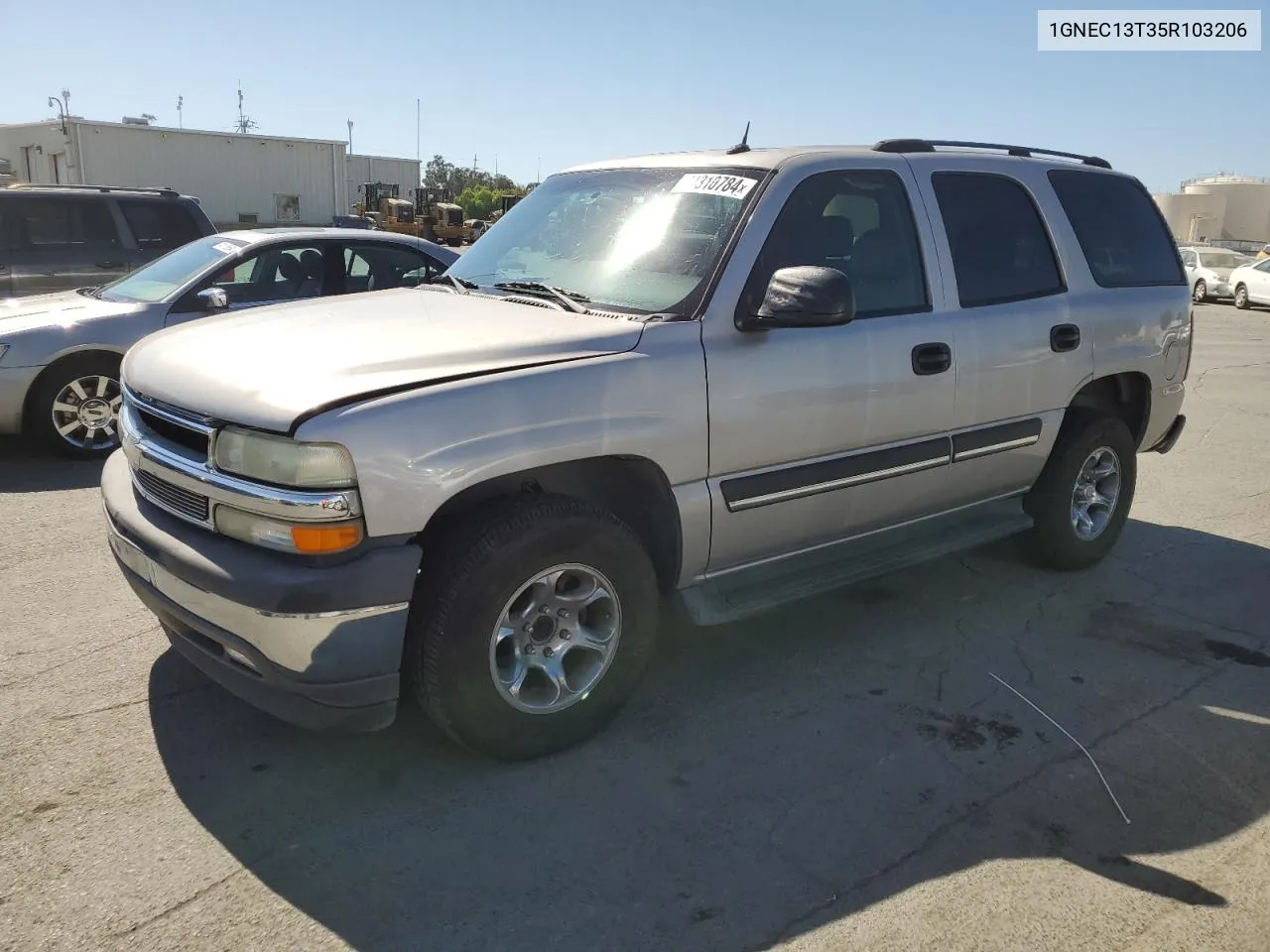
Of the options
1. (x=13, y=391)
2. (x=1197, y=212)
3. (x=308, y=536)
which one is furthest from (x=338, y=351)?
(x=1197, y=212)

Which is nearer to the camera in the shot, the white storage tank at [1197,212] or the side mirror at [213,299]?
the side mirror at [213,299]

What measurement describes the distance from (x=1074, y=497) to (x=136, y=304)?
6.12 meters

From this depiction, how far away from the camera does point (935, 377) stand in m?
4.02

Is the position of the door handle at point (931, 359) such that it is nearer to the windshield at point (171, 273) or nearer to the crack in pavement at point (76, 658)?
the crack in pavement at point (76, 658)

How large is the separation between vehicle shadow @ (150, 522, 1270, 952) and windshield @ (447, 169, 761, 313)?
4.95 feet

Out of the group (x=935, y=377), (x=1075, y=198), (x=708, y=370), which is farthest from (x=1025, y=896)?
(x=1075, y=198)

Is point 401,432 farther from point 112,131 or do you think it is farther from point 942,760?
point 112,131

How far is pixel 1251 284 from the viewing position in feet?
77.7

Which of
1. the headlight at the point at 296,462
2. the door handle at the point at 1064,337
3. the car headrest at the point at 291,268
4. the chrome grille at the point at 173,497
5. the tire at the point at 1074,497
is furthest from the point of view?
the car headrest at the point at 291,268

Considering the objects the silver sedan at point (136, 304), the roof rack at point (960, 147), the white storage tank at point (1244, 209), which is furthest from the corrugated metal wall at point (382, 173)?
the white storage tank at point (1244, 209)

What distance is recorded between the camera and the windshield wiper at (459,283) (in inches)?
157

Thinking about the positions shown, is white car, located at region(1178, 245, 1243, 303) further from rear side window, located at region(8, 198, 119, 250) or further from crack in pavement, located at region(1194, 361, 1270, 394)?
rear side window, located at region(8, 198, 119, 250)

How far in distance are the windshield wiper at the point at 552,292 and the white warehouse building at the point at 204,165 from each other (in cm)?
3169

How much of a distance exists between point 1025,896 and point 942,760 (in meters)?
0.68
